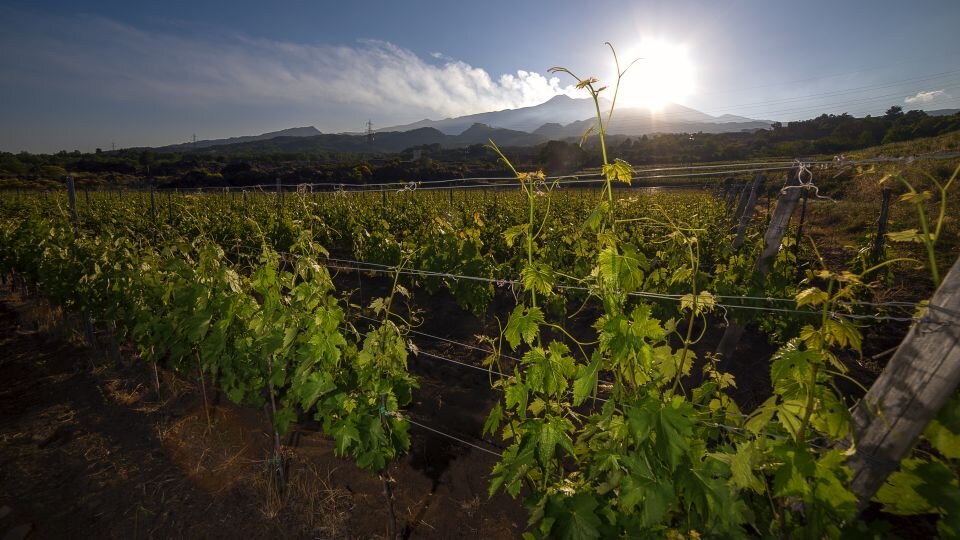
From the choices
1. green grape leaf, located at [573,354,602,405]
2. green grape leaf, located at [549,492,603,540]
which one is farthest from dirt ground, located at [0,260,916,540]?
green grape leaf, located at [573,354,602,405]

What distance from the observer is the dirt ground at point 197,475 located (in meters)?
3.09

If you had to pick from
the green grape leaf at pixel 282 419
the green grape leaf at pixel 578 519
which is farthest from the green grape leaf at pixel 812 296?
the green grape leaf at pixel 282 419

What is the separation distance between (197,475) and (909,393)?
15.5ft

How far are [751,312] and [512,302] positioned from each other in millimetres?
3707

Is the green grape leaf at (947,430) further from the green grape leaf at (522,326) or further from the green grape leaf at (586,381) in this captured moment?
the green grape leaf at (522,326)

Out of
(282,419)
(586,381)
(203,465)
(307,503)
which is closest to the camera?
(586,381)

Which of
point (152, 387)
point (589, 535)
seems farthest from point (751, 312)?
point (152, 387)

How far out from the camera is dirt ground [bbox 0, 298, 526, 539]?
122 inches

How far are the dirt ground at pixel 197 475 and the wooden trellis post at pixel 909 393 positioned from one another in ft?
7.40

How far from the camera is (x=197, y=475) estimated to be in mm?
3535

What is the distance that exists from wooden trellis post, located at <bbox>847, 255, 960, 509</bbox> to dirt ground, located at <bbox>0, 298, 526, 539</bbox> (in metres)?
2.26

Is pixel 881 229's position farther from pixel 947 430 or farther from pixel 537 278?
pixel 537 278

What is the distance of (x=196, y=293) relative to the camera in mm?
3422

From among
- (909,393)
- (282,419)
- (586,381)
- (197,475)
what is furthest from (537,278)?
(197,475)
